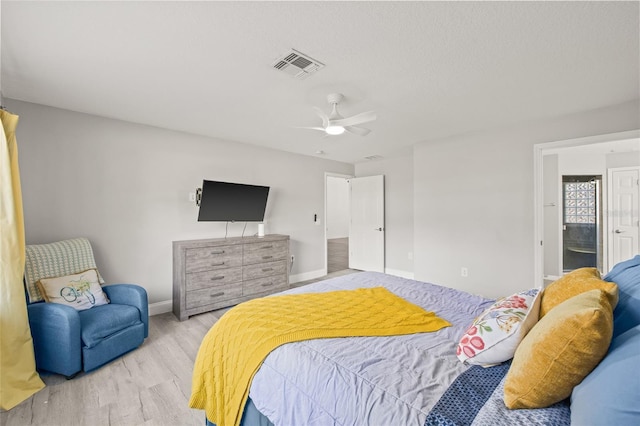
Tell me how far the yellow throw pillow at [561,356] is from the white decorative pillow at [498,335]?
209 millimetres

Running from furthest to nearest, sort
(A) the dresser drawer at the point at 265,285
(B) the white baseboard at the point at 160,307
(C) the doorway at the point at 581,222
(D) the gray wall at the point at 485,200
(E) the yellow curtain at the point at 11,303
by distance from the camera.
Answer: (C) the doorway at the point at 581,222, (A) the dresser drawer at the point at 265,285, (B) the white baseboard at the point at 160,307, (D) the gray wall at the point at 485,200, (E) the yellow curtain at the point at 11,303

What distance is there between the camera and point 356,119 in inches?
97.3

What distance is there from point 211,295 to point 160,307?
27.5 inches

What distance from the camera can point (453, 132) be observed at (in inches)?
152

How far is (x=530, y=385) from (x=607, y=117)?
3555mm

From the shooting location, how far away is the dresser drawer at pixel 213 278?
3438 millimetres

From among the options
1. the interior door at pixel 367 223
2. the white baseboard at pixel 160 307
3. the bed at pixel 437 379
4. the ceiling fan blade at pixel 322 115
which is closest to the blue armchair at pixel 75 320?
the white baseboard at pixel 160 307

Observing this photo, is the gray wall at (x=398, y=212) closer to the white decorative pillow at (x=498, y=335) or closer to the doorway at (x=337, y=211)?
the white decorative pillow at (x=498, y=335)

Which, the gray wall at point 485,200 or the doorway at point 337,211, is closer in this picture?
the gray wall at point 485,200

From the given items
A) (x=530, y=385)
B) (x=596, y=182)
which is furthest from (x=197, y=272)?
(x=596, y=182)

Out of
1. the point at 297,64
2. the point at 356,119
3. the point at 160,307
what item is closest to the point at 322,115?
the point at 356,119

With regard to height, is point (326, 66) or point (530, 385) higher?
point (326, 66)

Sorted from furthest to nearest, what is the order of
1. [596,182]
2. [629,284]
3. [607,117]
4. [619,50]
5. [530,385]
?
[596,182] < [607,117] < [619,50] < [629,284] < [530,385]

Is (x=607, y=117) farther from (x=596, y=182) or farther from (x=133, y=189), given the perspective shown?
(x=133, y=189)
